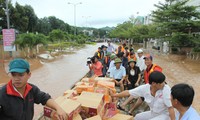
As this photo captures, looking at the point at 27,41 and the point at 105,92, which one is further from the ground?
the point at 27,41

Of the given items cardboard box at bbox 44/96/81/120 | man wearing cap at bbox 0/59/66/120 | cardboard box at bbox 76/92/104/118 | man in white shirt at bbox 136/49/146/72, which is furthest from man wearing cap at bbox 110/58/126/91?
man wearing cap at bbox 0/59/66/120

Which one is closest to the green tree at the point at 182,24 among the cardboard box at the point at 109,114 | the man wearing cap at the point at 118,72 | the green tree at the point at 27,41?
the green tree at the point at 27,41

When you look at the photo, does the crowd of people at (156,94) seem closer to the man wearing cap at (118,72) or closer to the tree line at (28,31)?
the man wearing cap at (118,72)

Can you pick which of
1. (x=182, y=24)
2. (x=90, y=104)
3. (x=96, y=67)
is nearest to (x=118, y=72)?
(x=96, y=67)

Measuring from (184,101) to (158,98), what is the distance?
1.15 metres

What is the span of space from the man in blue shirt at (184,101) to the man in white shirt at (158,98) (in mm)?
886

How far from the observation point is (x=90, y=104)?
2.90 metres

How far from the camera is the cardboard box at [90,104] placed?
282cm

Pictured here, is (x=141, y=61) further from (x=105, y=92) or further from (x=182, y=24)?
(x=182, y=24)

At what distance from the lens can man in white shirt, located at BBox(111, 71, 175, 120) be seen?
3.04 m

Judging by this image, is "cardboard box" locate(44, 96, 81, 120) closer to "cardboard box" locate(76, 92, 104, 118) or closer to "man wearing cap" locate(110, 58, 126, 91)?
"cardboard box" locate(76, 92, 104, 118)

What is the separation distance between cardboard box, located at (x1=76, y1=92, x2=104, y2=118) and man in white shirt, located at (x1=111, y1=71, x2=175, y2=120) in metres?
0.82

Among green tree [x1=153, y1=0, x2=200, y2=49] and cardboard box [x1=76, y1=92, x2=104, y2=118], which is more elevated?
green tree [x1=153, y1=0, x2=200, y2=49]

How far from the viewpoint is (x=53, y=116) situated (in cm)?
259
